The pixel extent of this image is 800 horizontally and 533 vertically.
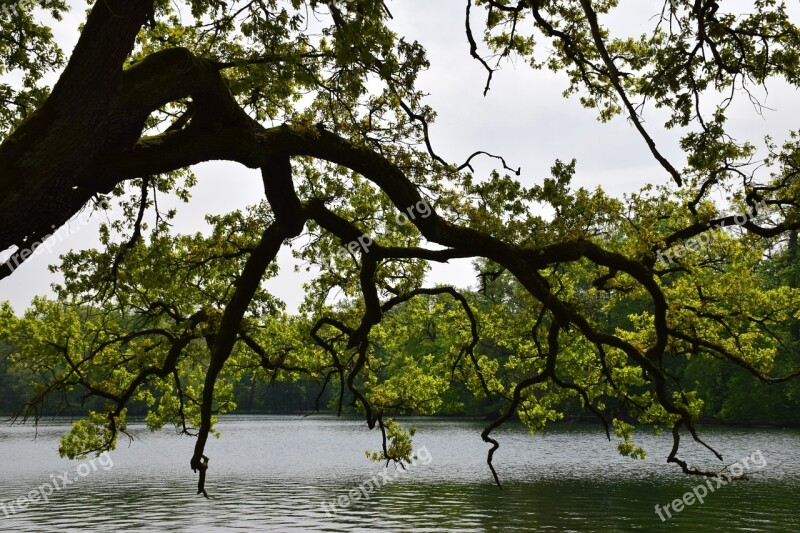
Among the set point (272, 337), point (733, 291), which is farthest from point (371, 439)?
point (733, 291)

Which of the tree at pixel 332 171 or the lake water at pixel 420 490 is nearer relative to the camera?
the tree at pixel 332 171

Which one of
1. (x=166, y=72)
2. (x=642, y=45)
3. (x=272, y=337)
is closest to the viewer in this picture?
(x=166, y=72)

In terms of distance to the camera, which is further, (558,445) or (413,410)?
(558,445)

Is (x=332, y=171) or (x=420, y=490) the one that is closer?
(x=332, y=171)

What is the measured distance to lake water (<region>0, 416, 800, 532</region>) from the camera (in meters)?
21.5

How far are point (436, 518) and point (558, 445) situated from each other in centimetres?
2672

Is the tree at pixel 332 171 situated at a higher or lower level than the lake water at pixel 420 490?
higher

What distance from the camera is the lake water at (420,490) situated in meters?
21.5

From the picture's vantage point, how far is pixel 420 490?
1105 inches

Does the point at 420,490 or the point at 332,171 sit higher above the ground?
the point at 332,171

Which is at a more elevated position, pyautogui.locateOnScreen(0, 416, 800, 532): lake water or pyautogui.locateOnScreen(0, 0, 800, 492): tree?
pyautogui.locateOnScreen(0, 0, 800, 492): tree

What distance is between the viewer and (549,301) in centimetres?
904

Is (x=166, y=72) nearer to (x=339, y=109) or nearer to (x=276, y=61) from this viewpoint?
(x=276, y=61)

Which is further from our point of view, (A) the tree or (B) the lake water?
(B) the lake water
